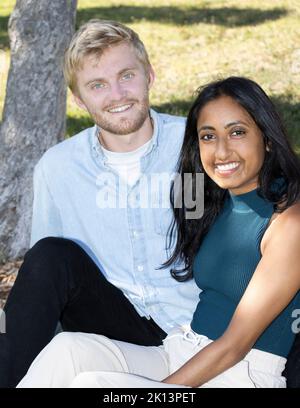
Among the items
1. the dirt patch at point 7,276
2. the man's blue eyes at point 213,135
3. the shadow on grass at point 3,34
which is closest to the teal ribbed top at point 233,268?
the man's blue eyes at point 213,135

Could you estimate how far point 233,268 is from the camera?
11.8 feet

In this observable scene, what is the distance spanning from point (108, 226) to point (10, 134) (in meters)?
2.59

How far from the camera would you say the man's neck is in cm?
432

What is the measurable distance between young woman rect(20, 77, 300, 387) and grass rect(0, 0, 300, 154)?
15.1 ft

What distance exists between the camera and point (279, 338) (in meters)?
3.55

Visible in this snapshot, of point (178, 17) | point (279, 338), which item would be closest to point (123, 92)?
point (279, 338)

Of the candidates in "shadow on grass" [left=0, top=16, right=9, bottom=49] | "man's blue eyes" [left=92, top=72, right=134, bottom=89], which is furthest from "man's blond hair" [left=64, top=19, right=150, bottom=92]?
"shadow on grass" [left=0, top=16, right=9, bottom=49]

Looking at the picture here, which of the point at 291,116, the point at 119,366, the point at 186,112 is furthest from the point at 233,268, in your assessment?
the point at 186,112

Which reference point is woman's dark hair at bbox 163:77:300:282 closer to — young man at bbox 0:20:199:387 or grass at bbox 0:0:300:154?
young man at bbox 0:20:199:387

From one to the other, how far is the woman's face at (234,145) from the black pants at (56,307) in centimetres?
75

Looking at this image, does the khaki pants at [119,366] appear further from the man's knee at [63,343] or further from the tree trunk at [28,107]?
the tree trunk at [28,107]

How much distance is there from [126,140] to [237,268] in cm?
103

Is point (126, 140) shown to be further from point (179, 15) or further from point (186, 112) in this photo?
point (179, 15)
